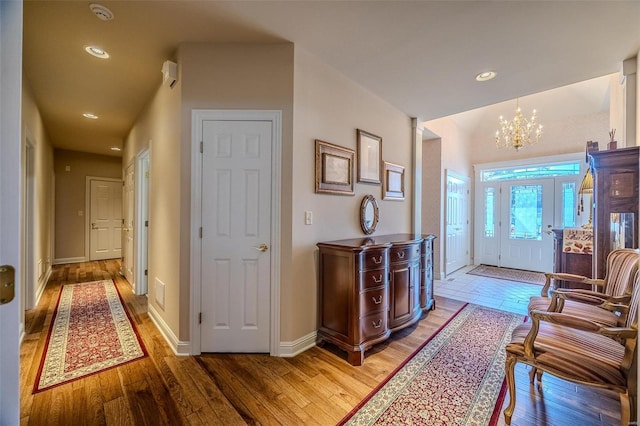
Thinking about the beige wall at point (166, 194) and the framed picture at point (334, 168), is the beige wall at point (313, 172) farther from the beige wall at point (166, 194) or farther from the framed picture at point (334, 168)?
the beige wall at point (166, 194)

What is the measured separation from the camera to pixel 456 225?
212 inches

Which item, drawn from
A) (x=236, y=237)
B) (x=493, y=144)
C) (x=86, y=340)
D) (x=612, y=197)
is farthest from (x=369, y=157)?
(x=493, y=144)

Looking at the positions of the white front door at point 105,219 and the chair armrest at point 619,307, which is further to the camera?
the white front door at point 105,219

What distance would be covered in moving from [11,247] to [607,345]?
2564mm

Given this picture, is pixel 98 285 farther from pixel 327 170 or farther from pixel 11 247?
pixel 11 247

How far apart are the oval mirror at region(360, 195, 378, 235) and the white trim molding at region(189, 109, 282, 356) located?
1052 mm

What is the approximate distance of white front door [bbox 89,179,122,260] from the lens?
6133mm

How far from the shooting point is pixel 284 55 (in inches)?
87.3

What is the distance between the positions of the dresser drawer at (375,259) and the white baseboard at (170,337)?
1617mm

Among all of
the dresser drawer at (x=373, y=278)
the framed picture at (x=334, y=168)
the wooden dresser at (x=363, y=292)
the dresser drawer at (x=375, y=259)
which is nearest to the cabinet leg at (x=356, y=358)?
the wooden dresser at (x=363, y=292)

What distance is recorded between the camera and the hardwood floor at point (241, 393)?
5.20ft

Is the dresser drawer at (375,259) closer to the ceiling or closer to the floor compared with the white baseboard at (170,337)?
closer to the ceiling

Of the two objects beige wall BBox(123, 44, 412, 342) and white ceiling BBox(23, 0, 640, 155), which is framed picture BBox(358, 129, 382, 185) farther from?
white ceiling BBox(23, 0, 640, 155)

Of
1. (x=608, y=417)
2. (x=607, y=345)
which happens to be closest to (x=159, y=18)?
(x=607, y=345)
